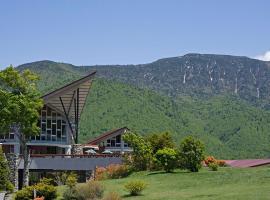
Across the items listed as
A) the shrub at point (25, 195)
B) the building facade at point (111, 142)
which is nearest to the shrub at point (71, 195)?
the shrub at point (25, 195)

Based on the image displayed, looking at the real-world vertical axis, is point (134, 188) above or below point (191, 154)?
below

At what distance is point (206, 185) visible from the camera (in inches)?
1074

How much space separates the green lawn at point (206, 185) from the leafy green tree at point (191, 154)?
5.00 ft

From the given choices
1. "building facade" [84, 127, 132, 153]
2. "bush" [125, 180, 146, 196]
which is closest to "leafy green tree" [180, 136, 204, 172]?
"bush" [125, 180, 146, 196]

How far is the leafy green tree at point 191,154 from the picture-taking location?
35.2 metres

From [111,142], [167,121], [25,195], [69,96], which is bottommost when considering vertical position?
[25,195]

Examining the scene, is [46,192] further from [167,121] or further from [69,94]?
[167,121]

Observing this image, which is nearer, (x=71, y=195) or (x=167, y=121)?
(x=71, y=195)

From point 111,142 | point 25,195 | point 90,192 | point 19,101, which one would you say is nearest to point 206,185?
point 90,192

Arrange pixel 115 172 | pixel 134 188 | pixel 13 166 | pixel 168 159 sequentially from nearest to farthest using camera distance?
pixel 134 188
pixel 168 159
pixel 115 172
pixel 13 166

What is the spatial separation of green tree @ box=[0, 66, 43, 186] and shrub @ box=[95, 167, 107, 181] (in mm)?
5686

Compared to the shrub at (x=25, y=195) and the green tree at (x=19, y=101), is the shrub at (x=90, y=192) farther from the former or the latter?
the green tree at (x=19, y=101)

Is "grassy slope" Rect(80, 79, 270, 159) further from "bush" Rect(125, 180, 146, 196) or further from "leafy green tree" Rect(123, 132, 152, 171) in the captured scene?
"bush" Rect(125, 180, 146, 196)

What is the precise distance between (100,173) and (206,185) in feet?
51.2
